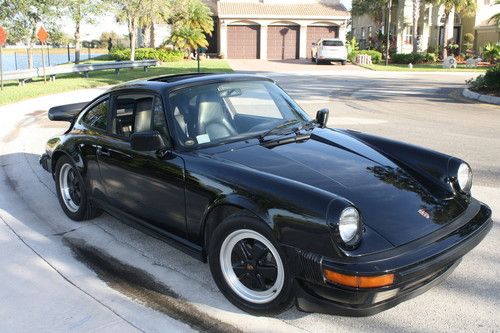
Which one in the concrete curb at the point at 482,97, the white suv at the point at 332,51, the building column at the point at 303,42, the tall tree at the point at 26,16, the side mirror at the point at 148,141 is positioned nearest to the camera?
the side mirror at the point at 148,141

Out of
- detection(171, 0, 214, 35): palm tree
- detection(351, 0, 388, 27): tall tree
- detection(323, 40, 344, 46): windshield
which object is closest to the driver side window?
detection(323, 40, 344, 46): windshield

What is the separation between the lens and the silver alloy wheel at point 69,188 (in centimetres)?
520

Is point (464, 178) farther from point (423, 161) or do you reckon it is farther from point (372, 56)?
point (372, 56)

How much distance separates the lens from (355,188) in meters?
3.41

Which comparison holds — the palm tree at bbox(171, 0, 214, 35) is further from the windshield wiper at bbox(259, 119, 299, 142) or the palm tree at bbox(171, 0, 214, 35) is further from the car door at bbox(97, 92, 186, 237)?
the windshield wiper at bbox(259, 119, 299, 142)

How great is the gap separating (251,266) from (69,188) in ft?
9.25

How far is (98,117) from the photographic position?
4855 mm

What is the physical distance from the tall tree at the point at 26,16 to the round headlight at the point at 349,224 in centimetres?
2683

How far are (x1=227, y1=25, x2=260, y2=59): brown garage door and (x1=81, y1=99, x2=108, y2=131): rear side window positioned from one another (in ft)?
132

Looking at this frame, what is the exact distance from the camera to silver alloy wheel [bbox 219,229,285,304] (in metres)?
3.13

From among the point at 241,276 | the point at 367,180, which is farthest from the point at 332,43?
the point at 241,276

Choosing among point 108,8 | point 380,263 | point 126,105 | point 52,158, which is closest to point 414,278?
point 380,263

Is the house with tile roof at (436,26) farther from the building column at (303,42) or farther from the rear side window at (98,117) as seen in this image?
the rear side window at (98,117)

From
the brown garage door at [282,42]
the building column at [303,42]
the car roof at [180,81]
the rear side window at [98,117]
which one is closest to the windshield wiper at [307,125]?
Result: the car roof at [180,81]
